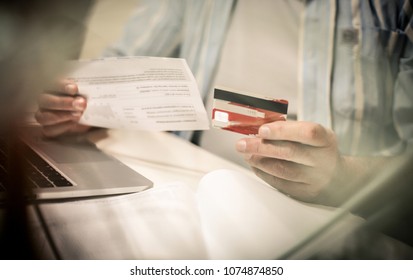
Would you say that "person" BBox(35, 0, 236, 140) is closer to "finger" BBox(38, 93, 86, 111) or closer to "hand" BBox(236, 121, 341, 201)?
"finger" BBox(38, 93, 86, 111)

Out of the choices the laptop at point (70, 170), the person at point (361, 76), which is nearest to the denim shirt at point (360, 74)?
the person at point (361, 76)

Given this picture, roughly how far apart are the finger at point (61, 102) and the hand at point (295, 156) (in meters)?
0.29

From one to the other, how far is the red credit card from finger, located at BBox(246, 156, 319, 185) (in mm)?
48

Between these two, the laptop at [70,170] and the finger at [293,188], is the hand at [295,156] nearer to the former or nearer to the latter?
the finger at [293,188]

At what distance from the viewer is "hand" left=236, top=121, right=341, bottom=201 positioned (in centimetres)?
53

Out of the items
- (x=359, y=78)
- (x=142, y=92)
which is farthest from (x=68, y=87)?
(x=359, y=78)

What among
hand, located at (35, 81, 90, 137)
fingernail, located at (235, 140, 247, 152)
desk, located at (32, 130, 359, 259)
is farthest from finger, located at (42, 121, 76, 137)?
fingernail, located at (235, 140, 247, 152)

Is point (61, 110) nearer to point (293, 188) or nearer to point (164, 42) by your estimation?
point (164, 42)

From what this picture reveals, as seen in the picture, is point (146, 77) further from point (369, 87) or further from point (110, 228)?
point (369, 87)

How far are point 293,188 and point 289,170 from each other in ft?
0.12
